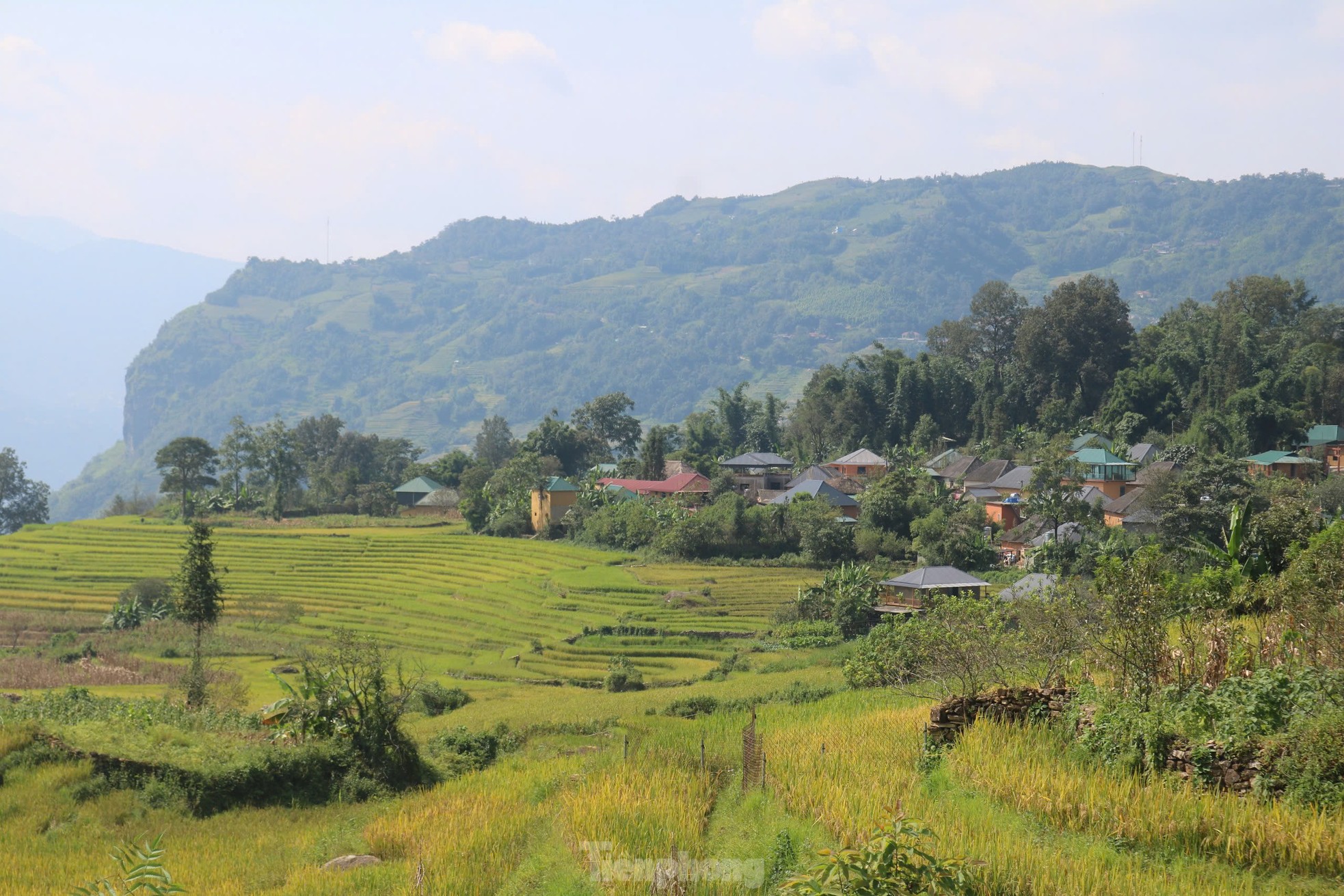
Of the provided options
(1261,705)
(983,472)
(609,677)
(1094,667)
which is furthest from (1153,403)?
(1261,705)

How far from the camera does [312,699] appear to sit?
14.8 m

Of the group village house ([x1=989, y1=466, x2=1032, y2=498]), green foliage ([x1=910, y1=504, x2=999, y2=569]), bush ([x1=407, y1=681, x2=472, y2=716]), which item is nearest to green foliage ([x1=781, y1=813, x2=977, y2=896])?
bush ([x1=407, y1=681, x2=472, y2=716])

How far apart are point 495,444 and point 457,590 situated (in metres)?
54.9

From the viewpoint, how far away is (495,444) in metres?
99.6

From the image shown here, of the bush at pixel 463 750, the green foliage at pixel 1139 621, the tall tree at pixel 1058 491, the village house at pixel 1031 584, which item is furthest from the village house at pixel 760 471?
the green foliage at pixel 1139 621

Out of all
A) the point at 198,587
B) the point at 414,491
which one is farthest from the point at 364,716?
the point at 414,491

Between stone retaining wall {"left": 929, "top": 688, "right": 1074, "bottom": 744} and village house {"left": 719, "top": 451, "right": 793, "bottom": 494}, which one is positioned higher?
village house {"left": 719, "top": 451, "right": 793, "bottom": 494}

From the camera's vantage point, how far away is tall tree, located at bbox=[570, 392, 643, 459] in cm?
8438

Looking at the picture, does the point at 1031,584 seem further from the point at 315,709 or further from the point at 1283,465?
the point at 315,709

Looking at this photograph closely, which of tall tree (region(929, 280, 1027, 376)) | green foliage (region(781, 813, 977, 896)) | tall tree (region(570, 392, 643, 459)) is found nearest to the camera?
green foliage (region(781, 813, 977, 896))

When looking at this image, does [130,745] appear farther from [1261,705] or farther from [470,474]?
[470,474]

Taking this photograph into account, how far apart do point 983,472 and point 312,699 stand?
49671 mm

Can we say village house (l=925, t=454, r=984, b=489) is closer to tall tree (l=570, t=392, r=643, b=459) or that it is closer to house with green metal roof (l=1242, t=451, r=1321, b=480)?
house with green metal roof (l=1242, t=451, r=1321, b=480)

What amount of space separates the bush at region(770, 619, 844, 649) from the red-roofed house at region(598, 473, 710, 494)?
23.9 m
